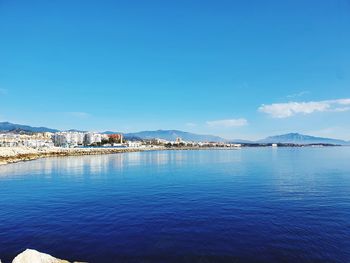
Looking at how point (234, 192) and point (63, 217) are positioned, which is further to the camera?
point (234, 192)

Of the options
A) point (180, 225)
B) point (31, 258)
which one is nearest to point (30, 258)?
point (31, 258)

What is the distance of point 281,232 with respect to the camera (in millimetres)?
18234

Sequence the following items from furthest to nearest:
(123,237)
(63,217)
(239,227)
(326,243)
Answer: (63,217) < (239,227) < (123,237) < (326,243)

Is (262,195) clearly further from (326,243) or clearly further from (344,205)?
(326,243)

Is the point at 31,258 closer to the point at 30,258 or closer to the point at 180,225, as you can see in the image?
→ the point at 30,258

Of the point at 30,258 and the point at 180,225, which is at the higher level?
the point at 30,258

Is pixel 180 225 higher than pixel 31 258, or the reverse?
pixel 31 258

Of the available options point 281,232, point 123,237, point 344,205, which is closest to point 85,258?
point 123,237

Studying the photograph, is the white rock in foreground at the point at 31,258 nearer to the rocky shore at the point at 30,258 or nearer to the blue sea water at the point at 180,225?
the rocky shore at the point at 30,258

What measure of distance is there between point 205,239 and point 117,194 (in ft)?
60.8

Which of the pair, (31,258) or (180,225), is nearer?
(31,258)

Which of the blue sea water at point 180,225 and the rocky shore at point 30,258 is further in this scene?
the blue sea water at point 180,225

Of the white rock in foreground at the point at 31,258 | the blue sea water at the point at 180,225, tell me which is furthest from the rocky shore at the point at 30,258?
the blue sea water at the point at 180,225

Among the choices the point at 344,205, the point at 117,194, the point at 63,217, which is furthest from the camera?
the point at 117,194
